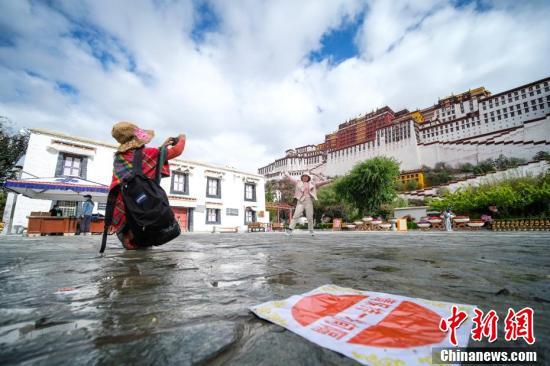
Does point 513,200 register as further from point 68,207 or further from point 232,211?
point 68,207

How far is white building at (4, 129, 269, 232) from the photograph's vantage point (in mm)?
12531

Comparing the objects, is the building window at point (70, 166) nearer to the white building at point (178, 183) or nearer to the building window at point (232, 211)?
the white building at point (178, 183)

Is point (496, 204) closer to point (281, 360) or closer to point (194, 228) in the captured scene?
point (281, 360)

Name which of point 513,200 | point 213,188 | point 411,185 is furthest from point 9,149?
point 411,185

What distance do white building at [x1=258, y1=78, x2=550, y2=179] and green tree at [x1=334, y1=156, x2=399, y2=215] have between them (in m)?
25.1

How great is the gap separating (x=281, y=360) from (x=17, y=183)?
1164 cm

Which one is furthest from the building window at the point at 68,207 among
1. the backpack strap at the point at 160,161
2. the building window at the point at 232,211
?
the backpack strap at the point at 160,161

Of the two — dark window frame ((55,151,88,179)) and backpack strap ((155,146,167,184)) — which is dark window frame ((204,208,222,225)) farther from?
backpack strap ((155,146,167,184))

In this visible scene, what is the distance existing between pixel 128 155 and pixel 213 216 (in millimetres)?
18324

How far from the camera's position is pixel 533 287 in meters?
1.17

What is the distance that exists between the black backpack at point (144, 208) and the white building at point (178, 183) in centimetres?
1462

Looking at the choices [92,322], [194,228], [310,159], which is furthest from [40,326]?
[310,159]

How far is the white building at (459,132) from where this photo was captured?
34409mm

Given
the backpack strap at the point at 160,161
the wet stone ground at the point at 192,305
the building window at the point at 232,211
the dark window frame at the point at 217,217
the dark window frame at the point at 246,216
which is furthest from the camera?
the dark window frame at the point at 246,216
